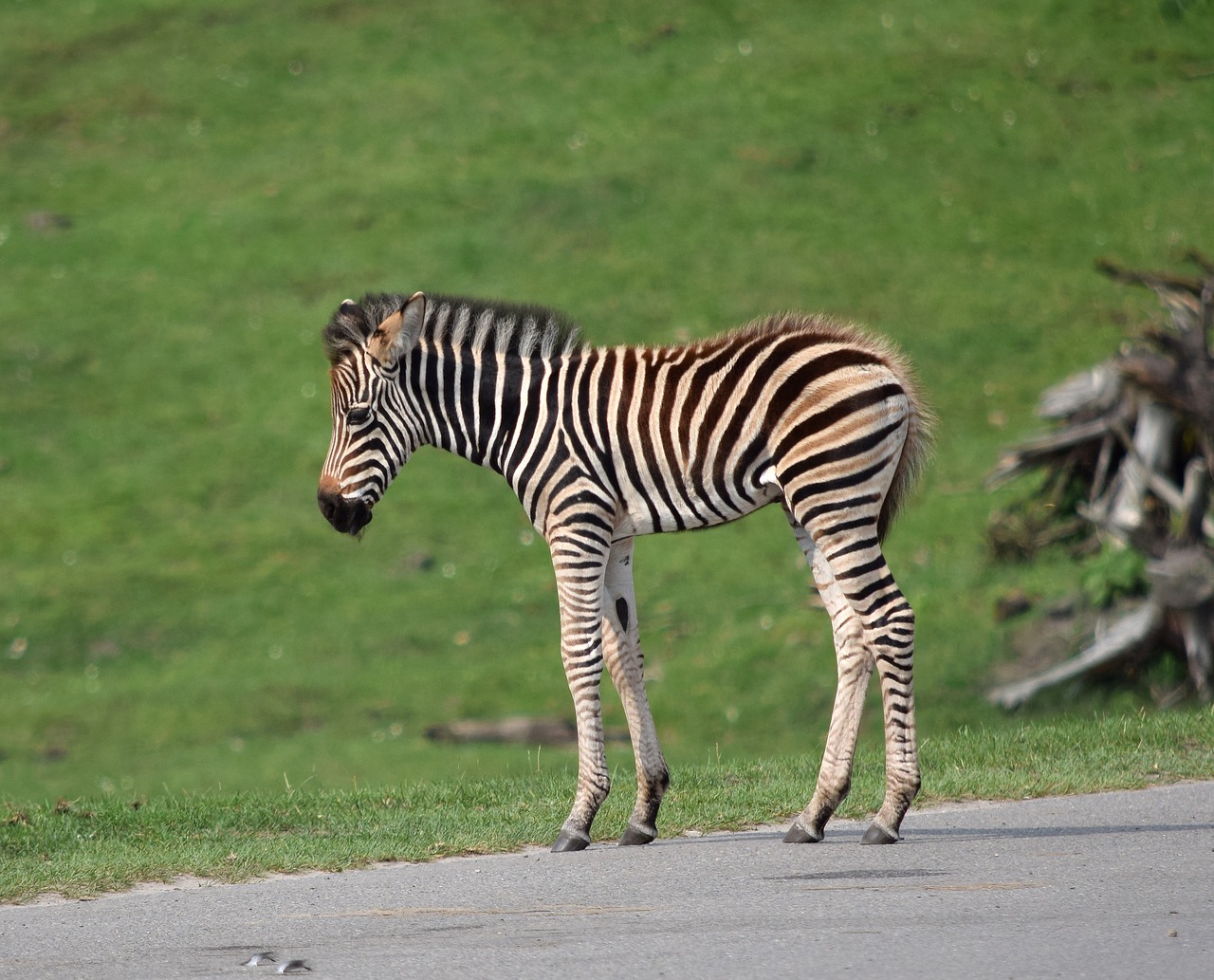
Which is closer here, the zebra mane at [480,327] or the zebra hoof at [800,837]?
the zebra hoof at [800,837]

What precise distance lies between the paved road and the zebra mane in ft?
8.61

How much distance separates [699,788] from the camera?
31.9ft

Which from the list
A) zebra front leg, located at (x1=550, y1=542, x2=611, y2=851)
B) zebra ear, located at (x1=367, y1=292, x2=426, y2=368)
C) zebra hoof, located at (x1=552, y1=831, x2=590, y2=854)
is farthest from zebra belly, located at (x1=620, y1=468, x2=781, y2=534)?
zebra hoof, located at (x1=552, y1=831, x2=590, y2=854)

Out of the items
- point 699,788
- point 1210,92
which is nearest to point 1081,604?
point 699,788

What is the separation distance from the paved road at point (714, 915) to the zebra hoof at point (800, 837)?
0.08 meters

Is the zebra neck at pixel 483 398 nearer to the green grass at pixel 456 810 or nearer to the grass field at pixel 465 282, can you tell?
the green grass at pixel 456 810

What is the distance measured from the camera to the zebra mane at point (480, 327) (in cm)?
877

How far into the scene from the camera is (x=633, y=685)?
27.9ft

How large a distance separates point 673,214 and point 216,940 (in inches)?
774

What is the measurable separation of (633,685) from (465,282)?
16146 mm

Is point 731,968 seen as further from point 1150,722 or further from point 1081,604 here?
point 1081,604

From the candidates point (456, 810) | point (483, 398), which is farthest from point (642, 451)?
point (456, 810)

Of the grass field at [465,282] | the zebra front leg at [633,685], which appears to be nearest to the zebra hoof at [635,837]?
the zebra front leg at [633,685]

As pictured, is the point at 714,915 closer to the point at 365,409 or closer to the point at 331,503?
the point at 331,503
